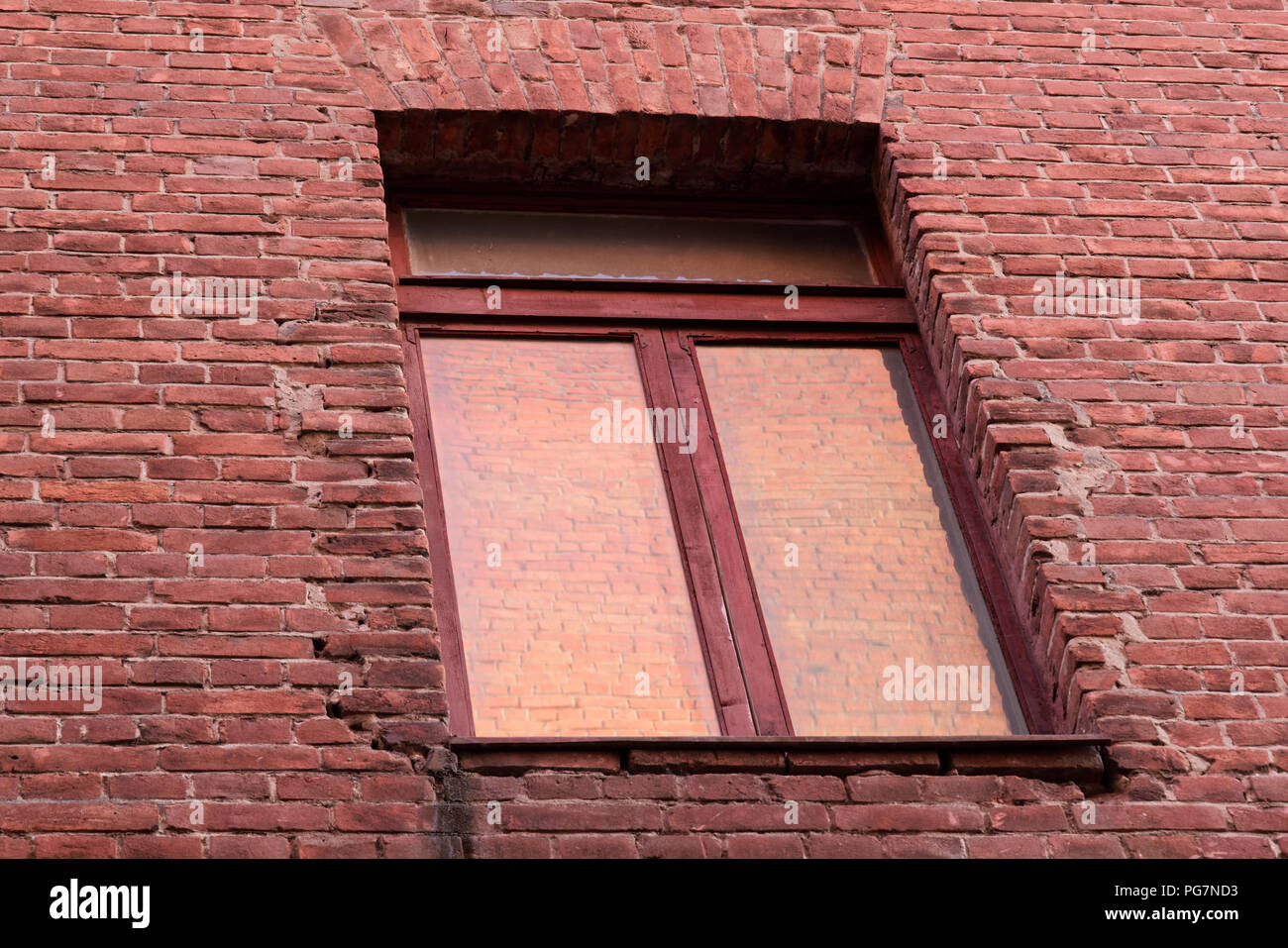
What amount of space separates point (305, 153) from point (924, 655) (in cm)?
246

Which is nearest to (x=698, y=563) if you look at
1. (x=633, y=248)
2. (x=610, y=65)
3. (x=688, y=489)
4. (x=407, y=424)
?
(x=688, y=489)

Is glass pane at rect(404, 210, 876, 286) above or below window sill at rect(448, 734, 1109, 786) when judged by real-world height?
above

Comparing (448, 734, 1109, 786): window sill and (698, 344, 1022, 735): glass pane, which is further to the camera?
(698, 344, 1022, 735): glass pane

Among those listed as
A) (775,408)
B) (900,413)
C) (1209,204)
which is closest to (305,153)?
(775,408)

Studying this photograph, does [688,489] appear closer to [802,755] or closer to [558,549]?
[558,549]

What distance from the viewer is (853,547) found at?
4.57 metres

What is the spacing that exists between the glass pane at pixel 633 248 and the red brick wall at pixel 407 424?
328 millimetres

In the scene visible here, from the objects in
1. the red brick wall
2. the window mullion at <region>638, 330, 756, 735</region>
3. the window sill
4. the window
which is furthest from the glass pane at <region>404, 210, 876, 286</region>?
the window sill

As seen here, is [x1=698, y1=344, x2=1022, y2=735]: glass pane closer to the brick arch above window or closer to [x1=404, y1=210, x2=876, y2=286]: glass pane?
[x1=404, y1=210, x2=876, y2=286]: glass pane

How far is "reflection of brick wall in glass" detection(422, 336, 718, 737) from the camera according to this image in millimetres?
4141

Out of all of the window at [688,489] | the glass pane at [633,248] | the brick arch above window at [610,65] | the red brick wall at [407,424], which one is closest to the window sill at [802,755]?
the red brick wall at [407,424]

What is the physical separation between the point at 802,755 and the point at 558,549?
973mm

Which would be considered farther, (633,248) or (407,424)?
(633,248)

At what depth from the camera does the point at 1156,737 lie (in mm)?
3963
